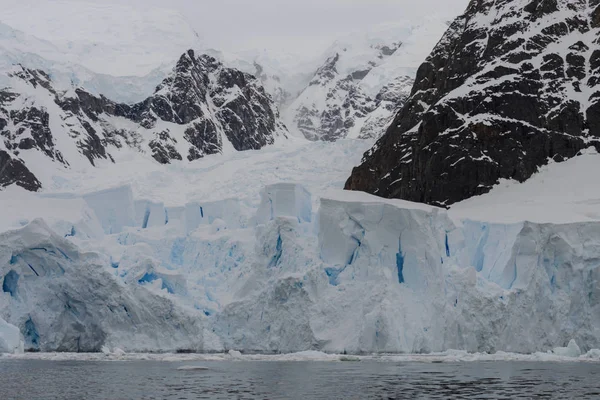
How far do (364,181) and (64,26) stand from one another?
3277 inches

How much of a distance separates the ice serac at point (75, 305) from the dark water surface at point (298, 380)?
17.1 feet

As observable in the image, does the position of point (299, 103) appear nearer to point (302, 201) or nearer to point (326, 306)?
point (302, 201)

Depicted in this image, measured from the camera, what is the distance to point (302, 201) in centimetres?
5797

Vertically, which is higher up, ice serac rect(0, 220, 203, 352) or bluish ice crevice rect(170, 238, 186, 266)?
bluish ice crevice rect(170, 238, 186, 266)

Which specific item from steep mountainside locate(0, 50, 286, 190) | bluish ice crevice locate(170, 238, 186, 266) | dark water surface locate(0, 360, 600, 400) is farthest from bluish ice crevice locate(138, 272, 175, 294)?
steep mountainside locate(0, 50, 286, 190)

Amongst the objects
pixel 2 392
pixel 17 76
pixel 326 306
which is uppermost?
pixel 17 76

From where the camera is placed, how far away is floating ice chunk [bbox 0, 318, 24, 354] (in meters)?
42.6

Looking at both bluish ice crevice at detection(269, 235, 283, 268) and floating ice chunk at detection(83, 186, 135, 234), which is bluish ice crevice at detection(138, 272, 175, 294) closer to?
bluish ice crevice at detection(269, 235, 283, 268)

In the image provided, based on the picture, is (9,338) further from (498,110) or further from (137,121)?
(137,121)

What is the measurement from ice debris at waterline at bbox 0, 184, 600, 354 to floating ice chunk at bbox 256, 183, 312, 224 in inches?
267

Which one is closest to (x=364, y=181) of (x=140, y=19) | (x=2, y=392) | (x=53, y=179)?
(x=53, y=179)

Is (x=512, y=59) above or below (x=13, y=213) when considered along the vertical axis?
above

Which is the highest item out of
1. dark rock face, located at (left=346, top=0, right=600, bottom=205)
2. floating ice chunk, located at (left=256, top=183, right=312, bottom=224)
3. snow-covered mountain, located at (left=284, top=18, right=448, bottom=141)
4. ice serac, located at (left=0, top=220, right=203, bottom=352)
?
snow-covered mountain, located at (left=284, top=18, right=448, bottom=141)

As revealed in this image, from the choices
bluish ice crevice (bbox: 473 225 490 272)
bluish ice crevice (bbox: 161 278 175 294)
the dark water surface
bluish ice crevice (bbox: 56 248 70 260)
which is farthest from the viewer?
bluish ice crevice (bbox: 473 225 490 272)
